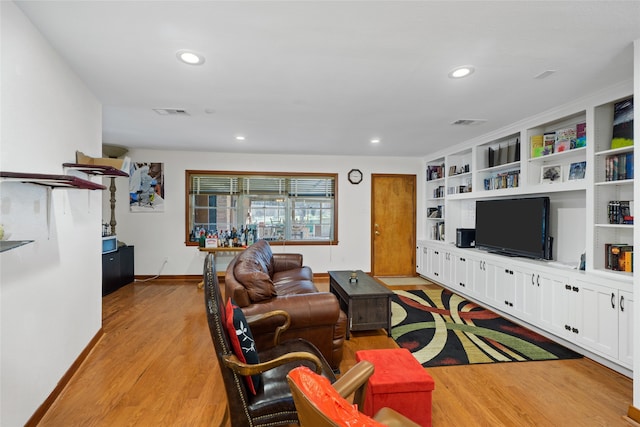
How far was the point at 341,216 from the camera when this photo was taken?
5.95m

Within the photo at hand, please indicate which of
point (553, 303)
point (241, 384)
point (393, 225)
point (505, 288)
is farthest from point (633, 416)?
point (393, 225)

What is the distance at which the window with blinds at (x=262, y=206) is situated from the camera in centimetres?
562

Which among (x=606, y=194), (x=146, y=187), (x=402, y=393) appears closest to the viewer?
(x=402, y=393)

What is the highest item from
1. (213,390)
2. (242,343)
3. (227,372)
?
(242,343)

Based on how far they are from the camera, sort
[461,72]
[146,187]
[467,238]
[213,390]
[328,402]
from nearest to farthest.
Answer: [328,402] → [213,390] → [461,72] → [467,238] → [146,187]

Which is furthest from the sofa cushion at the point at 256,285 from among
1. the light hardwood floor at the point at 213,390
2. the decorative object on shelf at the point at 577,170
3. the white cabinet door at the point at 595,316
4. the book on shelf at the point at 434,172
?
the book on shelf at the point at 434,172

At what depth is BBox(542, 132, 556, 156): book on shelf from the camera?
11.0 feet

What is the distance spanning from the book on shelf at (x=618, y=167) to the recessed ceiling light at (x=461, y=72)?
1.61 meters

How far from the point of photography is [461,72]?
231cm

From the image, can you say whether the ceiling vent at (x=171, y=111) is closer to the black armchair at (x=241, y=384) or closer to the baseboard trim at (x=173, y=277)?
the black armchair at (x=241, y=384)

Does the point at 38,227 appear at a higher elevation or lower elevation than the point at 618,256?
higher

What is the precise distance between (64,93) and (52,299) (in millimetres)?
1512

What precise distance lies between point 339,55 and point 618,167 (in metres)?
2.65

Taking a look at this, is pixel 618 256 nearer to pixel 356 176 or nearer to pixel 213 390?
pixel 213 390
